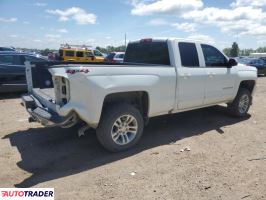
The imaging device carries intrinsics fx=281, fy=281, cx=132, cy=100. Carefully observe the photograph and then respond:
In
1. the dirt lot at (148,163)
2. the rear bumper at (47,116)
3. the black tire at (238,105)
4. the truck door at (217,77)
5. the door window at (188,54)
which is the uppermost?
the door window at (188,54)

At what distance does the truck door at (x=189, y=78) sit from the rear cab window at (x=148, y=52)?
1.03 ft

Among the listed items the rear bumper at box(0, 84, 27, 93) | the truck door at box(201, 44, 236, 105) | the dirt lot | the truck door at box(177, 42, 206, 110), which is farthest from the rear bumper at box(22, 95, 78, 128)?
the rear bumper at box(0, 84, 27, 93)

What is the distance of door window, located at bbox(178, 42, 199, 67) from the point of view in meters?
5.58

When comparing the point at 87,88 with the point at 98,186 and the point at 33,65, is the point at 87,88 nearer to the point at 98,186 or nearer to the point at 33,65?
the point at 98,186

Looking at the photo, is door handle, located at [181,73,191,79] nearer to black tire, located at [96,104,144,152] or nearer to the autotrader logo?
black tire, located at [96,104,144,152]

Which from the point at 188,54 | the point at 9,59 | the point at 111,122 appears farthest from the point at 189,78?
the point at 9,59

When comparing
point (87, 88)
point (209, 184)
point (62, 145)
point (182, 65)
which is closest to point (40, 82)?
point (62, 145)

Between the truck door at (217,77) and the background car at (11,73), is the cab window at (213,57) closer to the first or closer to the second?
the truck door at (217,77)

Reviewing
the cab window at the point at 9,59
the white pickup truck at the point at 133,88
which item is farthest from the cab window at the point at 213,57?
the cab window at the point at 9,59

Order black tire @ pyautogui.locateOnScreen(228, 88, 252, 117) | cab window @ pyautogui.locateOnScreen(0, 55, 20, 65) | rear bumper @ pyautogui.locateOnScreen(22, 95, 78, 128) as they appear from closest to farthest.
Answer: rear bumper @ pyautogui.locateOnScreen(22, 95, 78, 128) → black tire @ pyautogui.locateOnScreen(228, 88, 252, 117) → cab window @ pyautogui.locateOnScreen(0, 55, 20, 65)

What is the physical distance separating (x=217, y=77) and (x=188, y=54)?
3.30ft

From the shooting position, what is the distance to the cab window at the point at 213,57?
243 inches

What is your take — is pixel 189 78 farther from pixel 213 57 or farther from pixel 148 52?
pixel 213 57

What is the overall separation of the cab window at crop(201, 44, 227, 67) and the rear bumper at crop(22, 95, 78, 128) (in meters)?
3.33
